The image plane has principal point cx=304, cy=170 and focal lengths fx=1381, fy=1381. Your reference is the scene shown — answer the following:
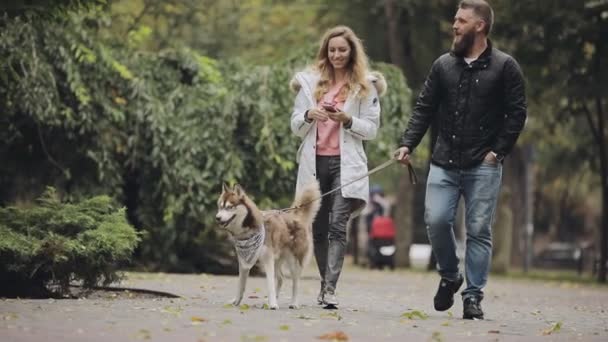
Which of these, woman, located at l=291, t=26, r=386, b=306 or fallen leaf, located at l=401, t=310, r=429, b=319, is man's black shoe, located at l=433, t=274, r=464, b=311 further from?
woman, located at l=291, t=26, r=386, b=306

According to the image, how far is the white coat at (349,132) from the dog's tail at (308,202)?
15 cm

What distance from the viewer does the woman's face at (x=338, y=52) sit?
11703 millimetres

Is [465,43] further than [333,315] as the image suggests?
Yes

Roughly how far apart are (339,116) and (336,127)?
323 mm

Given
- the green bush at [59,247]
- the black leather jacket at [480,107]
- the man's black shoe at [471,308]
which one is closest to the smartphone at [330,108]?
the black leather jacket at [480,107]

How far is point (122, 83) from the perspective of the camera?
67.7 feet

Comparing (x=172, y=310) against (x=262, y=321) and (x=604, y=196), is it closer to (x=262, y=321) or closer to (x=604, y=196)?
(x=262, y=321)

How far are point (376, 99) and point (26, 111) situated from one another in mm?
8192

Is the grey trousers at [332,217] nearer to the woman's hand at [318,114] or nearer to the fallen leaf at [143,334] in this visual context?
the woman's hand at [318,114]

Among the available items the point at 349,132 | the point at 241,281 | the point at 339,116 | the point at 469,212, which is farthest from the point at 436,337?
the point at 349,132

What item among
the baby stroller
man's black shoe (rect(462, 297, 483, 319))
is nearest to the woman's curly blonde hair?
man's black shoe (rect(462, 297, 483, 319))

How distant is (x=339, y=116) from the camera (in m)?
11.5

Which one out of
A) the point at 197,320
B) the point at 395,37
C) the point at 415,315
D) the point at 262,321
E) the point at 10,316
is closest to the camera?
the point at 10,316

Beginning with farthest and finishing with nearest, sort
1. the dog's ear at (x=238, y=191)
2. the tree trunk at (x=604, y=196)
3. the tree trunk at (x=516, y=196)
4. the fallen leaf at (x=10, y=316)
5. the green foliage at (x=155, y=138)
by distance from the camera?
1. the tree trunk at (x=516, y=196)
2. the tree trunk at (x=604, y=196)
3. the green foliage at (x=155, y=138)
4. the dog's ear at (x=238, y=191)
5. the fallen leaf at (x=10, y=316)
